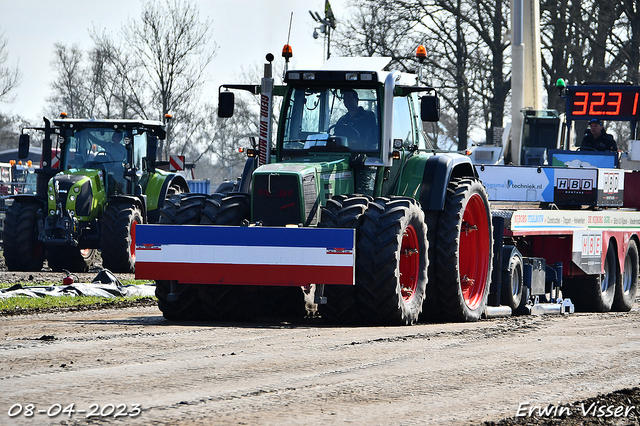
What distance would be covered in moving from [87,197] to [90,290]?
496 cm

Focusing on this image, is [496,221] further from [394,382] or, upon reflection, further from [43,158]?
[43,158]

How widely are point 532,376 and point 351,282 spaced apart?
7.91 ft

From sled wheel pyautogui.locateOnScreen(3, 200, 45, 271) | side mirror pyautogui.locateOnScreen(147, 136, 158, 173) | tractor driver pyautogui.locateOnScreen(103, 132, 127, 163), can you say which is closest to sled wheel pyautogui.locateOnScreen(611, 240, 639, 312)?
side mirror pyautogui.locateOnScreen(147, 136, 158, 173)

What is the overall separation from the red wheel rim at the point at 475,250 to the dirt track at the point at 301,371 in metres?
1.45

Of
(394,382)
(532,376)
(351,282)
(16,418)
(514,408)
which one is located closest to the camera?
(16,418)

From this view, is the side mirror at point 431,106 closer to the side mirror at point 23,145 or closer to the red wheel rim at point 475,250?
the red wheel rim at point 475,250

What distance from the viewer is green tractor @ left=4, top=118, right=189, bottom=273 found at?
17344mm

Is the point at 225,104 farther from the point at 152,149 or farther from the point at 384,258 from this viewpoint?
the point at 152,149

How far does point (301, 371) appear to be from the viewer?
20.2 feet

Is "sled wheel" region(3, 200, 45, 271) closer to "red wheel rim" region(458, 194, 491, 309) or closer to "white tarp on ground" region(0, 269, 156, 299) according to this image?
"white tarp on ground" region(0, 269, 156, 299)

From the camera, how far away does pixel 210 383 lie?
562 cm

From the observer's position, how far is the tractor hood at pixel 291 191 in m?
8.91

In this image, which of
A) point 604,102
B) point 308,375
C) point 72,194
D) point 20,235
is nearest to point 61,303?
point 72,194

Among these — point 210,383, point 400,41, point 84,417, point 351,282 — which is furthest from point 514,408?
point 400,41
